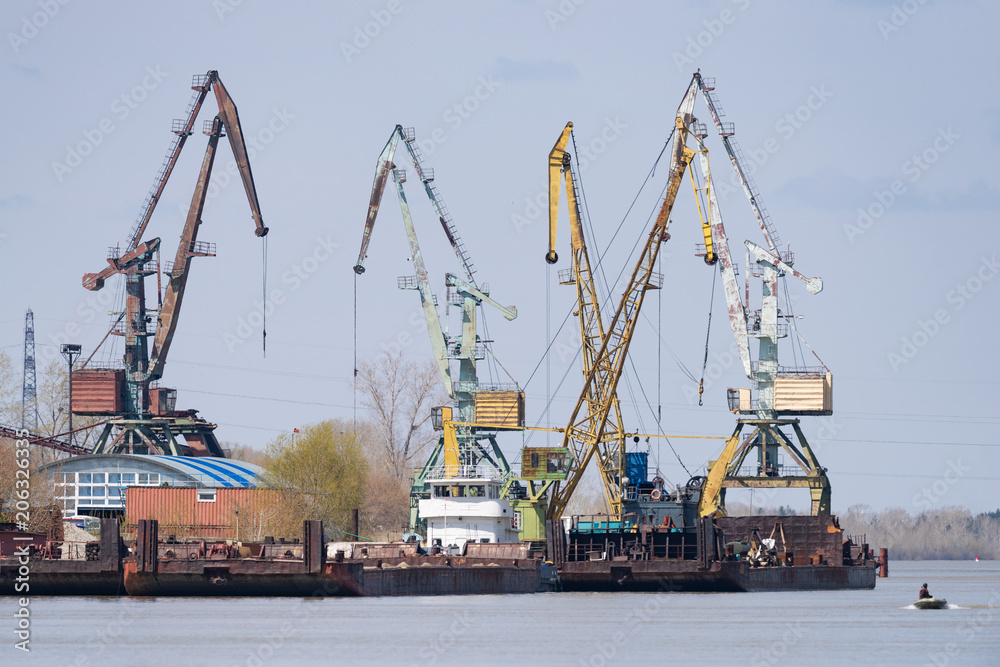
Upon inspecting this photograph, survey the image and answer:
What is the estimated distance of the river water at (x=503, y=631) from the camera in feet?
198

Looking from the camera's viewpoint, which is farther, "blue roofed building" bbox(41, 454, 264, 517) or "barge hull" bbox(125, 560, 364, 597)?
"blue roofed building" bbox(41, 454, 264, 517)

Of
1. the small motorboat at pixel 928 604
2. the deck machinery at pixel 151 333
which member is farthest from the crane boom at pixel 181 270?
the small motorboat at pixel 928 604

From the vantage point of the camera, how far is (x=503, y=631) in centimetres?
6962

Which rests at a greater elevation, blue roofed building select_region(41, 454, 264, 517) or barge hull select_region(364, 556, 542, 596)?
blue roofed building select_region(41, 454, 264, 517)

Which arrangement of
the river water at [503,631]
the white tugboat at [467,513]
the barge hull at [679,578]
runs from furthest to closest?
the white tugboat at [467,513], the barge hull at [679,578], the river water at [503,631]

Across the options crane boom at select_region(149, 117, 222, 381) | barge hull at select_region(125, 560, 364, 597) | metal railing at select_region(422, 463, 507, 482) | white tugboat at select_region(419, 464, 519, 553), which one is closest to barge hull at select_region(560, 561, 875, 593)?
white tugboat at select_region(419, 464, 519, 553)

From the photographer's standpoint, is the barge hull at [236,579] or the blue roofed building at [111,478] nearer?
the barge hull at [236,579]

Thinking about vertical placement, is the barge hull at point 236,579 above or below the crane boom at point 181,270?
below

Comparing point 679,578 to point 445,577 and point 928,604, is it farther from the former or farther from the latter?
point 928,604

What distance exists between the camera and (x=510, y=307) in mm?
135875

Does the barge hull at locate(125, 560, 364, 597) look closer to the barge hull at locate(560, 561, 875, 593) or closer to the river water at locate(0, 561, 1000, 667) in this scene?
the river water at locate(0, 561, 1000, 667)

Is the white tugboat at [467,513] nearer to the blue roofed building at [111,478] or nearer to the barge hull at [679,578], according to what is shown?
the barge hull at [679,578]

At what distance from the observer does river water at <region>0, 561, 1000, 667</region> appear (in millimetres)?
60469

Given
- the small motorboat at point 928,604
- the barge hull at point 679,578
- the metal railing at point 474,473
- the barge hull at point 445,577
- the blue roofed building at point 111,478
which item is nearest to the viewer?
the small motorboat at point 928,604
